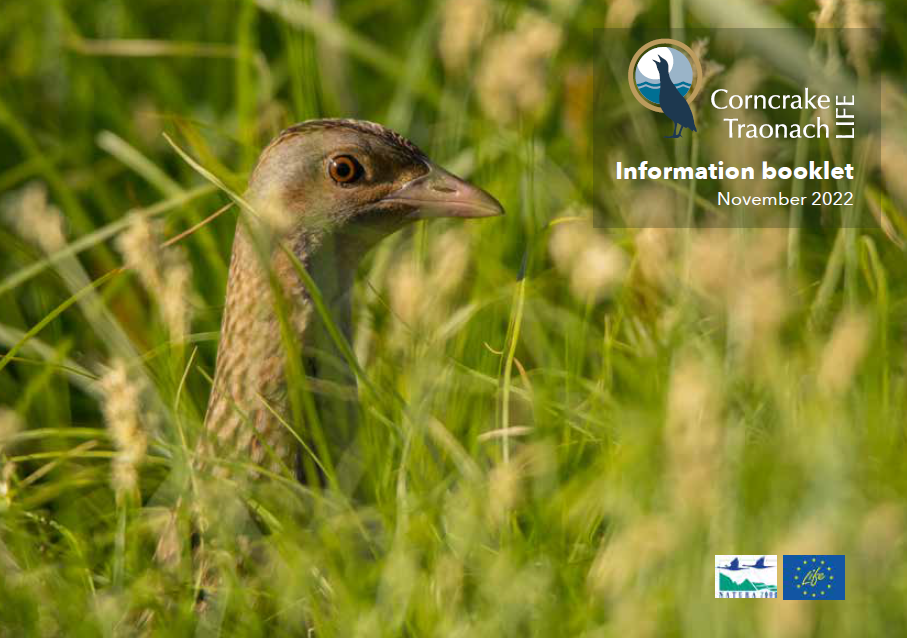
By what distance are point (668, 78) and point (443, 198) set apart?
0.67m

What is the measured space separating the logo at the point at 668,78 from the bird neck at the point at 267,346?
86 centimetres

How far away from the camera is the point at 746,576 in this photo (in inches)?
87.2

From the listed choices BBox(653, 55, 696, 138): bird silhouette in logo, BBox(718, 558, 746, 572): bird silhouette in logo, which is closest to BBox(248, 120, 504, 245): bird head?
BBox(653, 55, 696, 138): bird silhouette in logo

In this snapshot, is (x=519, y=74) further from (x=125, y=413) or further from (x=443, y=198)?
(x=125, y=413)

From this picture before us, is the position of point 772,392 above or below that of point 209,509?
above

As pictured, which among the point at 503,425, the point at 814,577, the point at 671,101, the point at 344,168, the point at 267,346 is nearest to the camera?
the point at 814,577

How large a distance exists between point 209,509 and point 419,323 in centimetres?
60

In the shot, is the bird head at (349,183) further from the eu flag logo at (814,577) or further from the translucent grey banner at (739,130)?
the eu flag logo at (814,577)

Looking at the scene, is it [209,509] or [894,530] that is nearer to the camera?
[894,530]

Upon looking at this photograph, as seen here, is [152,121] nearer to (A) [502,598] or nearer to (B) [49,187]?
(B) [49,187]

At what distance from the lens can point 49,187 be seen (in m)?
4.46

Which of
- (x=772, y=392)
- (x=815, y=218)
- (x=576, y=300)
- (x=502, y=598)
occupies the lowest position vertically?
(x=502, y=598)

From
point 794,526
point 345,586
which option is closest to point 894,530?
point 794,526

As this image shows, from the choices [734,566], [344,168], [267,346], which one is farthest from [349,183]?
[734,566]
